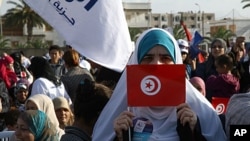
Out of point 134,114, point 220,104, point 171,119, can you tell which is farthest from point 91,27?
point 171,119

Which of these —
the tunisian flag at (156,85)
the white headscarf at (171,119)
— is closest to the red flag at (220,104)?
the white headscarf at (171,119)

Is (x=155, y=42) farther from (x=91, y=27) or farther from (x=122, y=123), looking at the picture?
Result: (x=91, y=27)

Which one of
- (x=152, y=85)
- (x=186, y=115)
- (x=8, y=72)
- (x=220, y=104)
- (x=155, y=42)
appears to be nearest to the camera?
(x=186, y=115)

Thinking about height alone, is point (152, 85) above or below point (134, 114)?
above

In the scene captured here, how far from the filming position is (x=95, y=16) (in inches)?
167

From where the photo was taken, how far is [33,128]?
4.18 meters

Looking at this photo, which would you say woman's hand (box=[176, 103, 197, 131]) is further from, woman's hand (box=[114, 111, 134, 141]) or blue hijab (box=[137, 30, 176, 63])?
blue hijab (box=[137, 30, 176, 63])

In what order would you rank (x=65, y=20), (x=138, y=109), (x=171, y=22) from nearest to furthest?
(x=138, y=109) → (x=65, y=20) → (x=171, y=22)

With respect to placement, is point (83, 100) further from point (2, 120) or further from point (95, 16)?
point (2, 120)

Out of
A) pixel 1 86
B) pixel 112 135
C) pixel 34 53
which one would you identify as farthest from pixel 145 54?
pixel 34 53

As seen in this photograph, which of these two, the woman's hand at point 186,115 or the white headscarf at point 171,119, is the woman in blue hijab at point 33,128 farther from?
the woman's hand at point 186,115

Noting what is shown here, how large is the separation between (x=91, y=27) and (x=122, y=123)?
156 cm

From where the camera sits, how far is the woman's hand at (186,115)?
267 centimetres

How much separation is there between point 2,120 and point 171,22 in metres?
91.0
